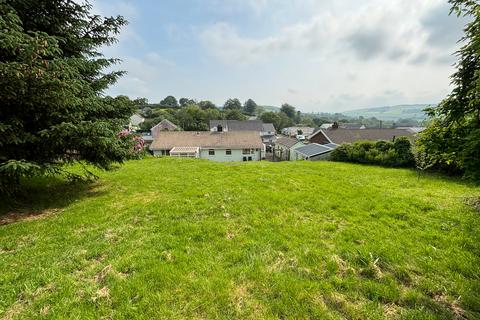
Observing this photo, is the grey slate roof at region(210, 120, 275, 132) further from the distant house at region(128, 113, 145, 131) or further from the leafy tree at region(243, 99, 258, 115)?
the leafy tree at region(243, 99, 258, 115)

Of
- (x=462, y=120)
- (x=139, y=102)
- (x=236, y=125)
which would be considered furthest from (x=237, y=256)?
(x=236, y=125)

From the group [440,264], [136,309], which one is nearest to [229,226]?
[136,309]

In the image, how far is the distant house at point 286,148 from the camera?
28.0 m

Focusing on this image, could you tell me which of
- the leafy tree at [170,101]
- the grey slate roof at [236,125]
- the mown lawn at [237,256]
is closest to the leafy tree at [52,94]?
the mown lawn at [237,256]

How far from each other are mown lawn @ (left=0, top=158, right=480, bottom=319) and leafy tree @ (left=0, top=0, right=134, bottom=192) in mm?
1198

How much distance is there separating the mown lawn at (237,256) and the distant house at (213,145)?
21.4 metres

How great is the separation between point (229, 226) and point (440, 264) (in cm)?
320

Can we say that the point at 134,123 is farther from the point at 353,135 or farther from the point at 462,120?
the point at 462,120

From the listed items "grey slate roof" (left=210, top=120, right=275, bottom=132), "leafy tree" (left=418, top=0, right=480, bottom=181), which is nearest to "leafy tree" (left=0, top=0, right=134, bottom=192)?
"leafy tree" (left=418, top=0, right=480, bottom=181)

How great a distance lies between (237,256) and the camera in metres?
3.23

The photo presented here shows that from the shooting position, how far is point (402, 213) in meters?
4.95

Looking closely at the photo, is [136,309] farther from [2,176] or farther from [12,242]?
[2,176]

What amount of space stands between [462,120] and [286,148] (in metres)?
28.1

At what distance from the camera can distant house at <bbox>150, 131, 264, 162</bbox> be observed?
2716cm
